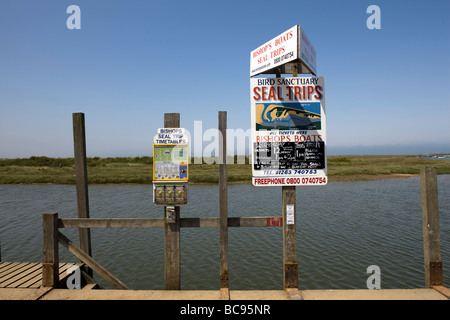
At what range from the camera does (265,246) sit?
11.9 metres

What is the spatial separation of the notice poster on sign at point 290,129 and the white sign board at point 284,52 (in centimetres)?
37

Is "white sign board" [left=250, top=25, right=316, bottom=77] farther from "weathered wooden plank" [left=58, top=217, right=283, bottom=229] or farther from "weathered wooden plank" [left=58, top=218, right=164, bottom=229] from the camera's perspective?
"weathered wooden plank" [left=58, top=218, right=164, bottom=229]

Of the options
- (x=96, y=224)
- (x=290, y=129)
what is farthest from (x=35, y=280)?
(x=290, y=129)

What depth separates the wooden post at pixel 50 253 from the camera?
546 cm

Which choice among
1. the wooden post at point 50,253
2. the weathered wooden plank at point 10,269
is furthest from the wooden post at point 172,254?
the weathered wooden plank at point 10,269

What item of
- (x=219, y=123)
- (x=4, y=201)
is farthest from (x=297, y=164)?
(x=4, y=201)

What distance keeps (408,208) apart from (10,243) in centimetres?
2495

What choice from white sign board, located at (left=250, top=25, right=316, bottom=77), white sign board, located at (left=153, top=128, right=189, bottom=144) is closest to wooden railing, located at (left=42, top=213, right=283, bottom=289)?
white sign board, located at (left=153, top=128, right=189, bottom=144)

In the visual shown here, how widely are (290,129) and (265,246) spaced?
25.4 ft

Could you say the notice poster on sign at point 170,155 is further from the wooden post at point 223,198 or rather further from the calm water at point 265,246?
the calm water at point 265,246

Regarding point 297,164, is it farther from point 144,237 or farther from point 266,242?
point 144,237

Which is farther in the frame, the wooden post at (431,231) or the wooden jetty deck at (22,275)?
the wooden jetty deck at (22,275)

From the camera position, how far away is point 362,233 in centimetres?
1368

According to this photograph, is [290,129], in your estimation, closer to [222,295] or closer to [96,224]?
[222,295]
